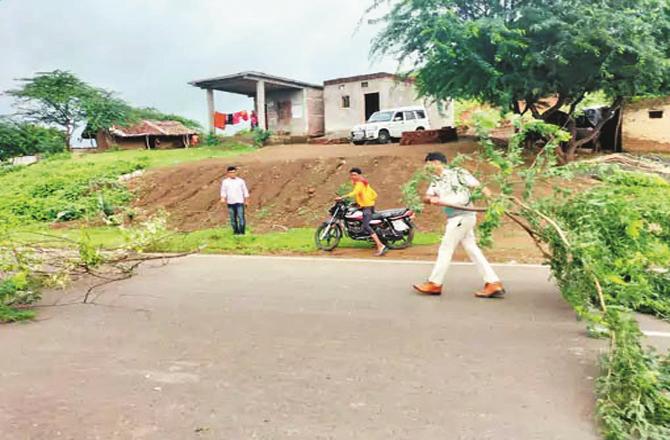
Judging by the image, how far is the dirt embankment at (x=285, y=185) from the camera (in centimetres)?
1642

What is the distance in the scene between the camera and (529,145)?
20.4 m

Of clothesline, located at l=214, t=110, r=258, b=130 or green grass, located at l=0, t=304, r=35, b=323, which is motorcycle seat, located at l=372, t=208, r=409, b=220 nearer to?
green grass, located at l=0, t=304, r=35, b=323

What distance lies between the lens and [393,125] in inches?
1028

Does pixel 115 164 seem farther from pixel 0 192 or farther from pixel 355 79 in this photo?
pixel 355 79

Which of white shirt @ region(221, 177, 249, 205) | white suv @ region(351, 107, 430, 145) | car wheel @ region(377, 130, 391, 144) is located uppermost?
white suv @ region(351, 107, 430, 145)

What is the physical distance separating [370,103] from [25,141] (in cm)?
2463

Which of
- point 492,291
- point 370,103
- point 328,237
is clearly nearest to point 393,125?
point 370,103

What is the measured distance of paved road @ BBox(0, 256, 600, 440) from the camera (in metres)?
3.66

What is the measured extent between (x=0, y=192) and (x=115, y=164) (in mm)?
4809

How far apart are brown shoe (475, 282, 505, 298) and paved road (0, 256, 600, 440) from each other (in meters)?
0.22

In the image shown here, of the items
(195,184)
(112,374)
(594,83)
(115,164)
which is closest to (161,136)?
(115,164)

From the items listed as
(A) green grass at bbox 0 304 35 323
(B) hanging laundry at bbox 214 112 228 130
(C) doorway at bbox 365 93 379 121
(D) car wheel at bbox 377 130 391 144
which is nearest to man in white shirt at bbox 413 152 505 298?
(A) green grass at bbox 0 304 35 323

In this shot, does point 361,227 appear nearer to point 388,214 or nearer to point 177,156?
point 388,214

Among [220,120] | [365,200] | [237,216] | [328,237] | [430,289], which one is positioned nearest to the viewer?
[430,289]
